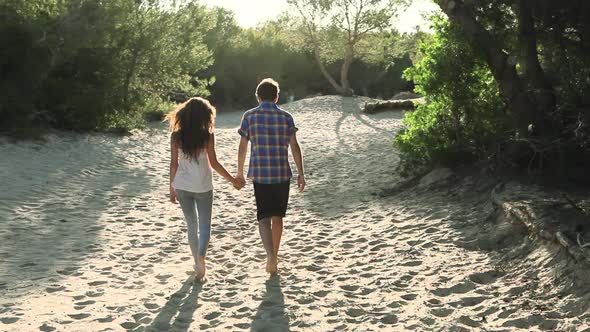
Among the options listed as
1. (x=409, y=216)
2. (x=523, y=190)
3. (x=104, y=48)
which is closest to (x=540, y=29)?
(x=523, y=190)

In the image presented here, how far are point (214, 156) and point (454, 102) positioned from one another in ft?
14.6

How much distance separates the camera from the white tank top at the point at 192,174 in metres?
5.34

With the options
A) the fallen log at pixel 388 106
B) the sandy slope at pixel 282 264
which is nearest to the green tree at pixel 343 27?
Result: the fallen log at pixel 388 106

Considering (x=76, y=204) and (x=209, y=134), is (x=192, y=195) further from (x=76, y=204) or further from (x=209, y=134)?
(x=76, y=204)

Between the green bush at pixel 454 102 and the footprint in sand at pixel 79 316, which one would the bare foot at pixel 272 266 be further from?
the green bush at pixel 454 102

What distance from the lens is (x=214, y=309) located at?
4.92 metres

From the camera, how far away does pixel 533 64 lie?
7.49 metres

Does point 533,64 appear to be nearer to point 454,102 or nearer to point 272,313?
point 454,102

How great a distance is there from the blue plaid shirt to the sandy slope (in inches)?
40.8

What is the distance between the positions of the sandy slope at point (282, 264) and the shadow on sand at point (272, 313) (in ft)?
0.05

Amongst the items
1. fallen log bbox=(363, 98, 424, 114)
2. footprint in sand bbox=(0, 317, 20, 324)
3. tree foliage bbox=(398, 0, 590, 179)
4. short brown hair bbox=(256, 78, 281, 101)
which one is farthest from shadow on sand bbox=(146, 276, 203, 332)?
fallen log bbox=(363, 98, 424, 114)

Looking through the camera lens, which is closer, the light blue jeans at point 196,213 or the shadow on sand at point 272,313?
the shadow on sand at point 272,313

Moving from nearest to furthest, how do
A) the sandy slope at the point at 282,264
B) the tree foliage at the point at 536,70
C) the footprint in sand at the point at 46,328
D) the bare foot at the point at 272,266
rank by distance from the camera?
1. the footprint in sand at the point at 46,328
2. the sandy slope at the point at 282,264
3. the bare foot at the point at 272,266
4. the tree foliage at the point at 536,70

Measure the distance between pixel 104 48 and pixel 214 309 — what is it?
15.5 meters
